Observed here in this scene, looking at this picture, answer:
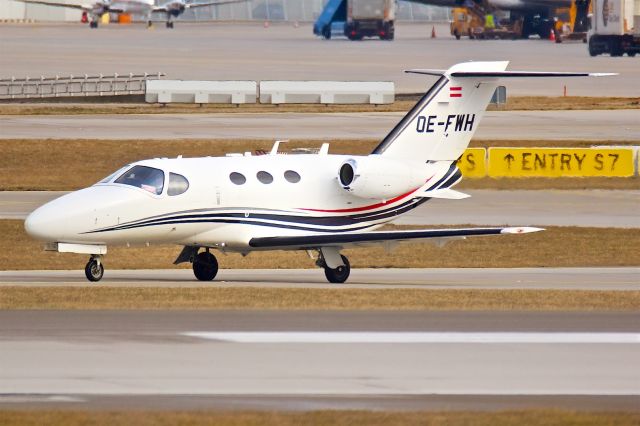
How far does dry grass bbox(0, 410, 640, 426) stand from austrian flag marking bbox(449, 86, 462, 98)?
14769 mm

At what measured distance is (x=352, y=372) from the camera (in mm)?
17484

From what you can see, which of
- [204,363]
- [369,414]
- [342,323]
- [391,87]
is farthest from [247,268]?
[391,87]

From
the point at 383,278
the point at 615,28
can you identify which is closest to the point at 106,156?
the point at 383,278

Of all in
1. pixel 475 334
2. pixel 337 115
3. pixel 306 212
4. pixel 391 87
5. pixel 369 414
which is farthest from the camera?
pixel 391 87

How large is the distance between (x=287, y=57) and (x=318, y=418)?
94523mm

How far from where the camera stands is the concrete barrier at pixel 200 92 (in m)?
71.3

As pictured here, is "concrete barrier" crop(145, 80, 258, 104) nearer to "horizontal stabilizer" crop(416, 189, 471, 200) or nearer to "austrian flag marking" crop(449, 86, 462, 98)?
"austrian flag marking" crop(449, 86, 462, 98)

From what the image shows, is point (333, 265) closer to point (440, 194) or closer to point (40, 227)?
point (440, 194)

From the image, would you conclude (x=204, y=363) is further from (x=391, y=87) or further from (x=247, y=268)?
(x=391, y=87)

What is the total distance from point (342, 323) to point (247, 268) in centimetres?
1019

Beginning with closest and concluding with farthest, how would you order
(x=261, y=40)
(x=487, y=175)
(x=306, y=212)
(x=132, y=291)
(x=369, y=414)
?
(x=369, y=414) < (x=132, y=291) < (x=306, y=212) < (x=487, y=175) < (x=261, y=40)

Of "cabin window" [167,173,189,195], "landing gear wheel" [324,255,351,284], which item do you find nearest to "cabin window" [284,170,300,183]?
"landing gear wheel" [324,255,351,284]

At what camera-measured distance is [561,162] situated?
47062 mm

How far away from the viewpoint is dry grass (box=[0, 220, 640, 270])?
31469 mm
